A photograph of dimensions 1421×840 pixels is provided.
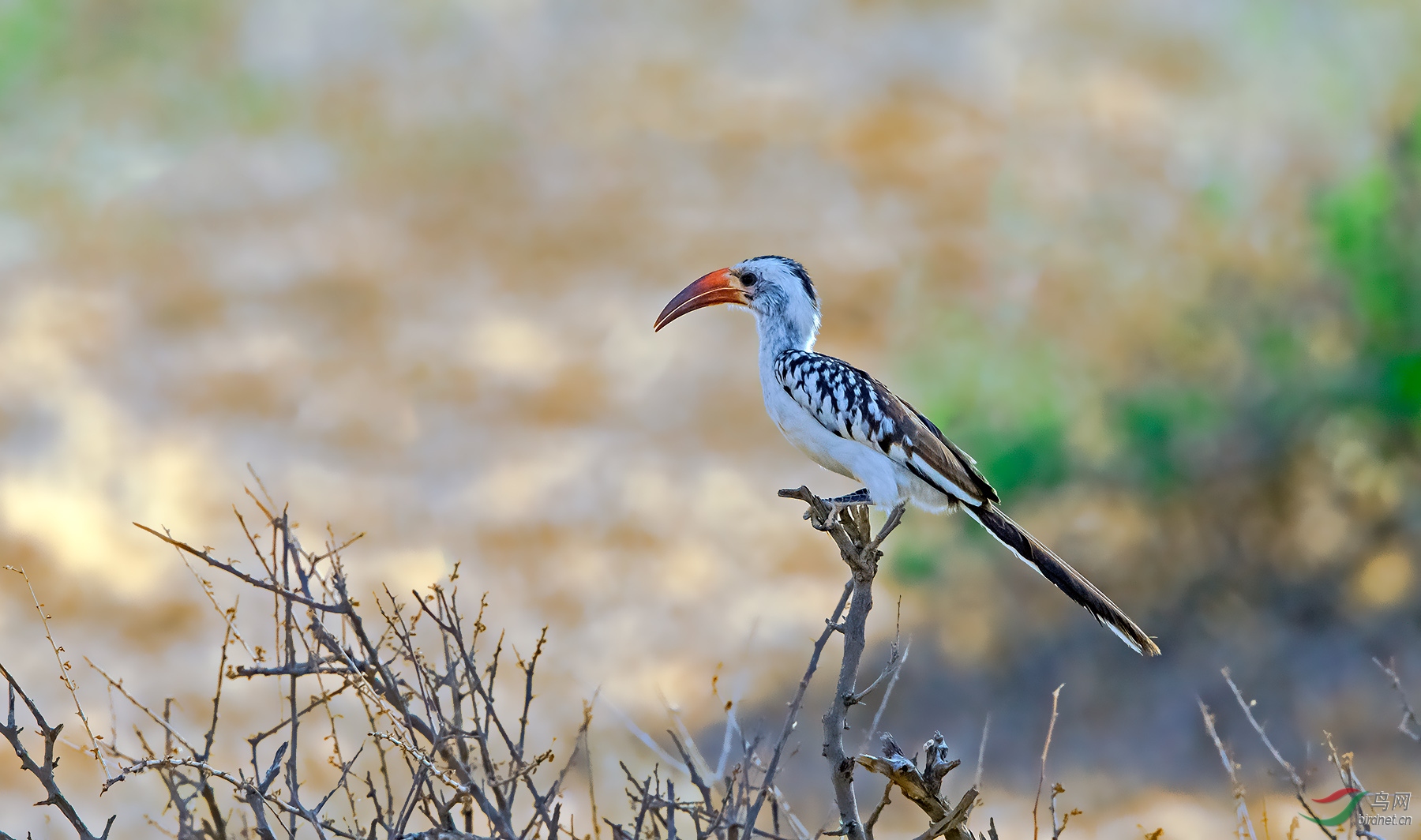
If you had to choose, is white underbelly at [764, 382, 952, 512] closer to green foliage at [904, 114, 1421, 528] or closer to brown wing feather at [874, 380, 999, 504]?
brown wing feather at [874, 380, 999, 504]

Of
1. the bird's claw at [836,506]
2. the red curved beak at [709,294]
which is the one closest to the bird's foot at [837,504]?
the bird's claw at [836,506]

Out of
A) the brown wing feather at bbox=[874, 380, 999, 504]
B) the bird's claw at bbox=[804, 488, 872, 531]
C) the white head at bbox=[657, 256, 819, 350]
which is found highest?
the white head at bbox=[657, 256, 819, 350]

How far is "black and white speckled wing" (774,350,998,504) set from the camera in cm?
312

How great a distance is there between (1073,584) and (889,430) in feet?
2.10

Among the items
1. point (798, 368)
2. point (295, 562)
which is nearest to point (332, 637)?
point (295, 562)

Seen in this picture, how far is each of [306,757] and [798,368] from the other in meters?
4.39

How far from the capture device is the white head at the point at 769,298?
3535 mm

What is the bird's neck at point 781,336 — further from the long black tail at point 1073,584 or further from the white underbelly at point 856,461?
the long black tail at point 1073,584

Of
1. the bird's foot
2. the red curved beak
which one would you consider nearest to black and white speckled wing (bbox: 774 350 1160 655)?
the bird's foot

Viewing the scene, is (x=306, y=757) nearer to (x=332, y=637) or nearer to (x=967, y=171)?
(x=332, y=637)

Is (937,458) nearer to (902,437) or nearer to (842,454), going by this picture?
(902,437)

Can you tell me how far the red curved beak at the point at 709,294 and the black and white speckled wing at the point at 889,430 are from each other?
564 millimetres

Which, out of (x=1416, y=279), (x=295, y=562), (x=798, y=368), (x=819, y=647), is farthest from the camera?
(x=1416, y=279)

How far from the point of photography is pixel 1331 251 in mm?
8383
